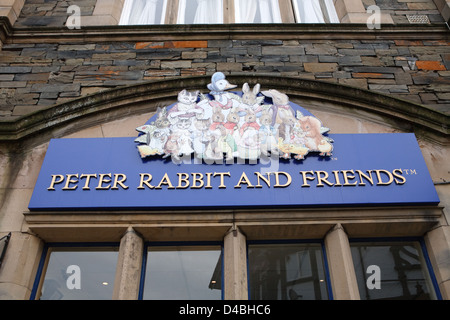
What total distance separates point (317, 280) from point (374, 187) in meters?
1.18

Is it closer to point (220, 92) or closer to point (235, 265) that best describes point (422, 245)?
point (235, 265)

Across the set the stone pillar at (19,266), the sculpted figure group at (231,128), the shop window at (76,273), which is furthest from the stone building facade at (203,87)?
the sculpted figure group at (231,128)

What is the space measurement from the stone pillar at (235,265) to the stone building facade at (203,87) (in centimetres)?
1

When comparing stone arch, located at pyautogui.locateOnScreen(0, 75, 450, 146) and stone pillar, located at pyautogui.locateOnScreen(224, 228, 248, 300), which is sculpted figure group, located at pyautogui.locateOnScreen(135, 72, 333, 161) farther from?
stone pillar, located at pyautogui.locateOnScreen(224, 228, 248, 300)

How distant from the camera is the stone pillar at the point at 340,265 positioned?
3.55 meters

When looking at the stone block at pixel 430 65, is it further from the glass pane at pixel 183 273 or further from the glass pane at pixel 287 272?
the glass pane at pixel 183 273

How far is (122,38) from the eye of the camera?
571 centimetres

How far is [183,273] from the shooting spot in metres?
3.93

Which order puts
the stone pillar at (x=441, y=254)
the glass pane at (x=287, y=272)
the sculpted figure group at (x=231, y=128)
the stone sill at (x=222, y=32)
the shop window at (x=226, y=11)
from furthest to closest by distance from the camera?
the shop window at (x=226, y=11) → the stone sill at (x=222, y=32) → the sculpted figure group at (x=231, y=128) → the glass pane at (x=287, y=272) → the stone pillar at (x=441, y=254)

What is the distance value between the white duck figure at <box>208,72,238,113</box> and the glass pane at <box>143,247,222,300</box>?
1.83 meters

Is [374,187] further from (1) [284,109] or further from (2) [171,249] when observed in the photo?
A: (2) [171,249]

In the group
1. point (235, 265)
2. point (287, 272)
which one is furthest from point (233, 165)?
point (287, 272)

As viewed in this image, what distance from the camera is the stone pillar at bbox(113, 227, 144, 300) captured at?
11.6 ft

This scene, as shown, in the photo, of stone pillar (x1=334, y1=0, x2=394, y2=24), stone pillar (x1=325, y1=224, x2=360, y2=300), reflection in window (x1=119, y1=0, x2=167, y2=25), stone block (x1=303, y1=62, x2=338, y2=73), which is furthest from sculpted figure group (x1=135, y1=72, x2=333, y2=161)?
reflection in window (x1=119, y1=0, x2=167, y2=25)
